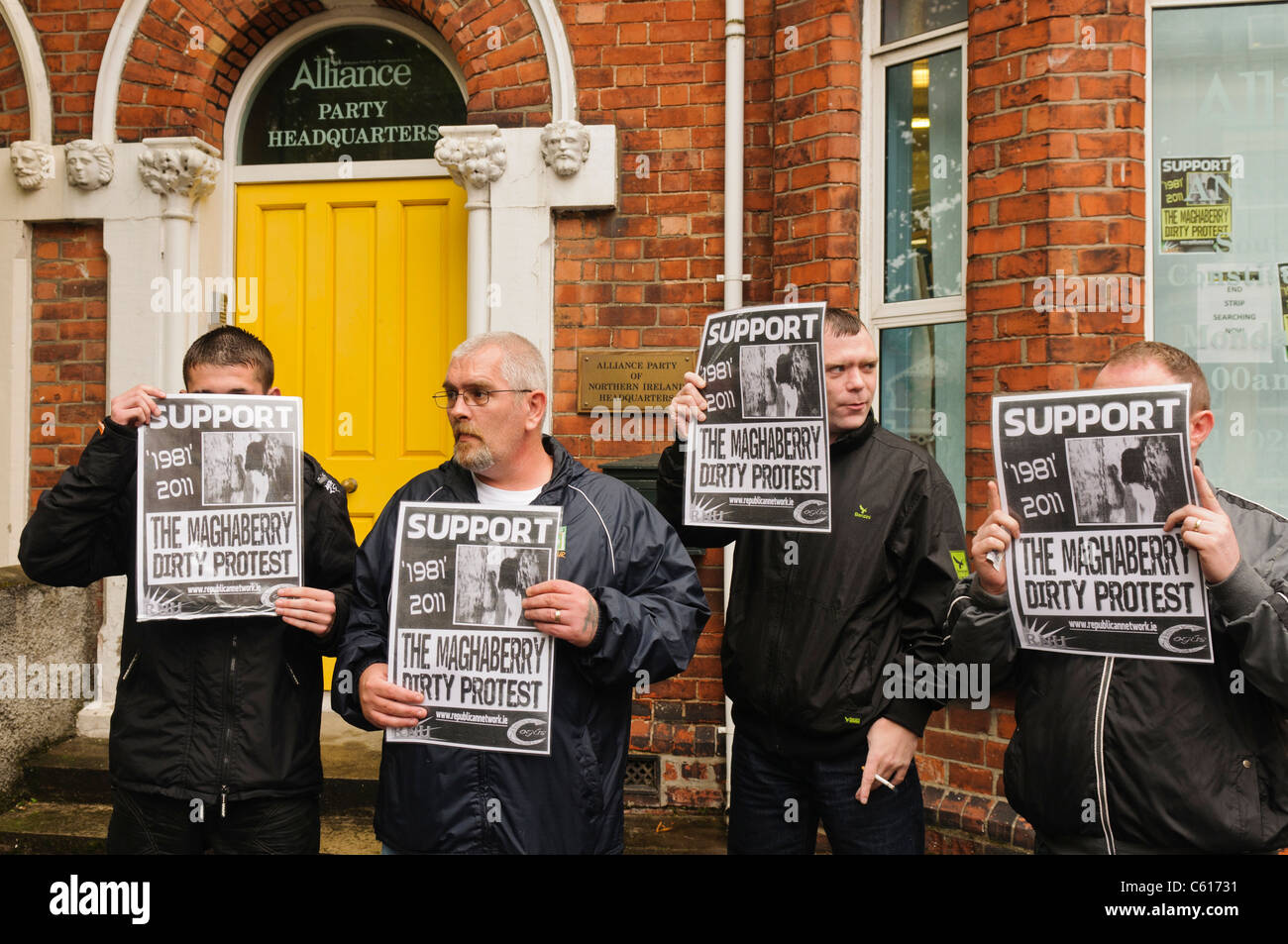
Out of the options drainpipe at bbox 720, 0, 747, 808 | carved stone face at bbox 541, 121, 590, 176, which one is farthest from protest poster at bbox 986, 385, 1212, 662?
carved stone face at bbox 541, 121, 590, 176

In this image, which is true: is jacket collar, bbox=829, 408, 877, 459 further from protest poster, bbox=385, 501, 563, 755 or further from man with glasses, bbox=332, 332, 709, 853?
protest poster, bbox=385, 501, 563, 755


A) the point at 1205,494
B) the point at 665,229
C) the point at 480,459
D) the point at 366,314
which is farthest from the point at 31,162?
the point at 1205,494

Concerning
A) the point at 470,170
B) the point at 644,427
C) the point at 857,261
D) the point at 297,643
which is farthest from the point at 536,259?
the point at 297,643

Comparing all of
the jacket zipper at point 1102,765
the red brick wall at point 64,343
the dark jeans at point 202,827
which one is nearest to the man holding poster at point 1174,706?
the jacket zipper at point 1102,765

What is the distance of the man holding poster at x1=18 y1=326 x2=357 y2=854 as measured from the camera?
2760 millimetres

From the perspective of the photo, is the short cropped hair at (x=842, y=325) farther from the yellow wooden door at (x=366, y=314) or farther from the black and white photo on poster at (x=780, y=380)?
the yellow wooden door at (x=366, y=314)

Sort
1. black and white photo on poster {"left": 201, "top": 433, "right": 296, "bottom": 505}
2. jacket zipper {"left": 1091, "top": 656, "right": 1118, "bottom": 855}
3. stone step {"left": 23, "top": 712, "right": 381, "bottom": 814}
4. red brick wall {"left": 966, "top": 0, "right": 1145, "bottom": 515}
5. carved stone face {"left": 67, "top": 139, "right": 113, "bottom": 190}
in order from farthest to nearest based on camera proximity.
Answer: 1. carved stone face {"left": 67, "top": 139, "right": 113, "bottom": 190}
2. stone step {"left": 23, "top": 712, "right": 381, "bottom": 814}
3. red brick wall {"left": 966, "top": 0, "right": 1145, "bottom": 515}
4. black and white photo on poster {"left": 201, "top": 433, "right": 296, "bottom": 505}
5. jacket zipper {"left": 1091, "top": 656, "right": 1118, "bottom": 855}

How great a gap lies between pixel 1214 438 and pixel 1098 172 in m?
1.13

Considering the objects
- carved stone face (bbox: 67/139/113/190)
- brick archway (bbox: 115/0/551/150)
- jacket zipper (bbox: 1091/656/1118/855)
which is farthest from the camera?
carved stone face (bbox: 67/139/113/190)

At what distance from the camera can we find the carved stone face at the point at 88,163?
532cm

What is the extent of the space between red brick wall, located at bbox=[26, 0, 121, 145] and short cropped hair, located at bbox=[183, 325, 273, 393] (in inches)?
129

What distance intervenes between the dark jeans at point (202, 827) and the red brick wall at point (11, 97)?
13.7 feet

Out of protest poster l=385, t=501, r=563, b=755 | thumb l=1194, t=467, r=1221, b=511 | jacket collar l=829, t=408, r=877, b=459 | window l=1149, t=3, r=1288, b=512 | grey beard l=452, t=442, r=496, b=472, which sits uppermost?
window l=1149, t=3, r=1288, b=512

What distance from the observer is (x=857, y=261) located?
4707 mm
